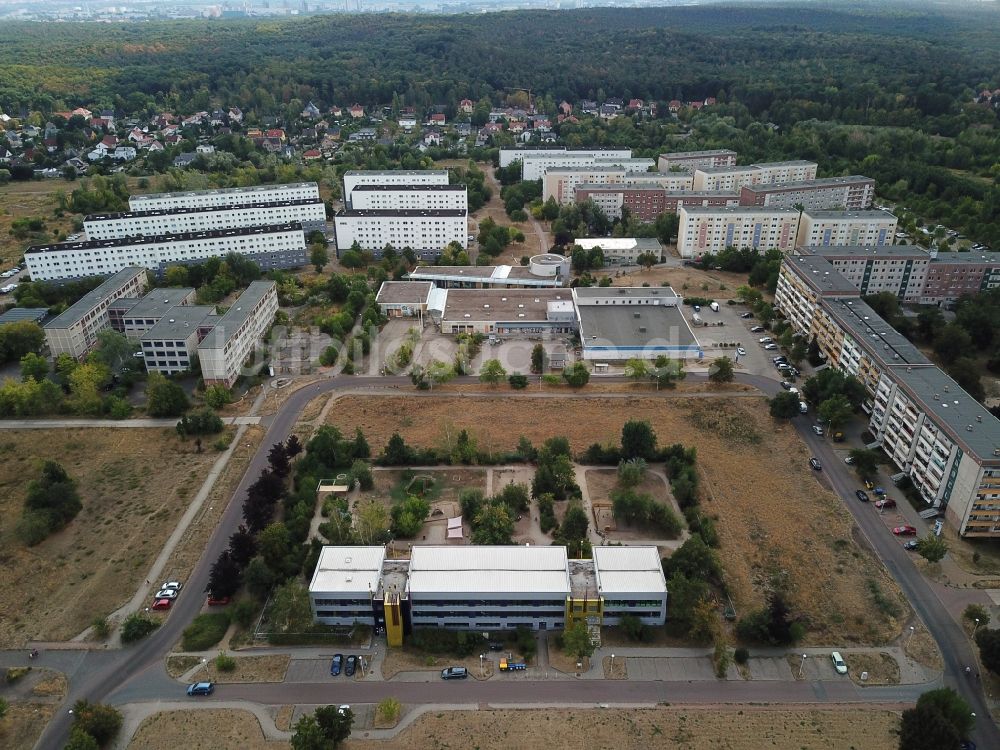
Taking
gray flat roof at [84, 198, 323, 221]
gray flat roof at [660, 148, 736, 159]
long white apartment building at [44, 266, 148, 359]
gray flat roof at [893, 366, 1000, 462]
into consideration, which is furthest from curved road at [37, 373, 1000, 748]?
gray flat roof at [660, 148, 736, 159]

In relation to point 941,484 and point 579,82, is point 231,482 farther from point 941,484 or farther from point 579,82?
point 579,82

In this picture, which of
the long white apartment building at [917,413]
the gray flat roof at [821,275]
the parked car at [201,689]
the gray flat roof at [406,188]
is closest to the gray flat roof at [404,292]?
the gray flat roof at [406,188]

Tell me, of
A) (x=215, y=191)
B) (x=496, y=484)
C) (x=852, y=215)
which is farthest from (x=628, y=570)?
(x=215, y=191)

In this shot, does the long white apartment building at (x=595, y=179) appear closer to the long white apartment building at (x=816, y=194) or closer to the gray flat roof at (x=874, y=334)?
the long white apartment building at (x=816, y=194)

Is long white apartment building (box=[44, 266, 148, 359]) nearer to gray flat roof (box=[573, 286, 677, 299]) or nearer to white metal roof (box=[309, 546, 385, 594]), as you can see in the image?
white metal roof (box=[309, 546, 385, 594])

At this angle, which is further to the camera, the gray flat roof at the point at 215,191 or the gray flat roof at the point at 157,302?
the gray flat roof at the point at 215,191

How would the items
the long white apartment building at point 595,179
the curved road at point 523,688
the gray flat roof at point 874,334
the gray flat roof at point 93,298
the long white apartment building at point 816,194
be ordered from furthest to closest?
the long white apartment building at point 595,179 → the long white apartment building at point 816,194 → the gray flat roof at point 93,298 → the gray flat roof at point 874,334 → the curved road at point 523,688

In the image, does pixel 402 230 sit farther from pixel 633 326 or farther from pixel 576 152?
pixel 576 152
